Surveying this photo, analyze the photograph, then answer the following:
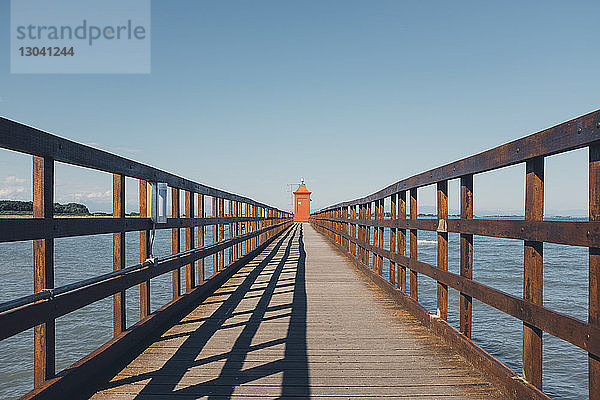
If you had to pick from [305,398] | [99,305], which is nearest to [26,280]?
[99,305]

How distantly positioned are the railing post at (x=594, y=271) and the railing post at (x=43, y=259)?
2.18 meters

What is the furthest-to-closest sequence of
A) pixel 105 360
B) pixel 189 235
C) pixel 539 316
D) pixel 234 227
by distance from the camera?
1. pixel 234 227
2. pixel 189 235
3. pixel 105 360
4. pixel 539 316

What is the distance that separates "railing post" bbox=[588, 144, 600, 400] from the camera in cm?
197

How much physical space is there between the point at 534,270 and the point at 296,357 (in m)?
1.61

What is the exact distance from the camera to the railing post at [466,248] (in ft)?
11.1

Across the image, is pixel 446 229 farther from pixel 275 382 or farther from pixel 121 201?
pixel 121 201

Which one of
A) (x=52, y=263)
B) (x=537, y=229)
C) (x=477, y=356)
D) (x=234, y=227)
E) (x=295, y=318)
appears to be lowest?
(x=295, y=318)

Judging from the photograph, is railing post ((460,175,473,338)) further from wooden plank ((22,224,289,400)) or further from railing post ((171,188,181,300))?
railing post ((171,188,181,300))

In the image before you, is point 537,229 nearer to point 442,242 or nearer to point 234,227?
point 442,242

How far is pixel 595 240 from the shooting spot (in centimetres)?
195

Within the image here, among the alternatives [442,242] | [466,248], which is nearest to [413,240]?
[442,242]

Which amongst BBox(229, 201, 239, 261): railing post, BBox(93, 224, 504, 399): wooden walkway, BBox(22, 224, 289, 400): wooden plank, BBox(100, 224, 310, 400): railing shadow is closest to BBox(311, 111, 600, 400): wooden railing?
BBox(93, 224, 504, 399): wooden walkway

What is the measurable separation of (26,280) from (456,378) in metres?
13.0

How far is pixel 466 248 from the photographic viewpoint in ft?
11.3
